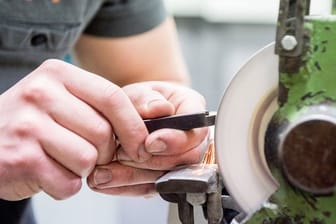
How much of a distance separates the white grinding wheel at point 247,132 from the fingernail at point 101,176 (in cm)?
12

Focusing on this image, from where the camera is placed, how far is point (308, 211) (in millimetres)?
475

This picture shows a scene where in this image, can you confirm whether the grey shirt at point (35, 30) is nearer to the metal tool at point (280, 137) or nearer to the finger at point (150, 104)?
the finger at point (150, 104)

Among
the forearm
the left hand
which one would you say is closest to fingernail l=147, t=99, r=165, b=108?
the left hand

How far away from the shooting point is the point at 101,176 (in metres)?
0.58

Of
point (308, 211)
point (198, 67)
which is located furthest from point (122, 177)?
point (198, 67)

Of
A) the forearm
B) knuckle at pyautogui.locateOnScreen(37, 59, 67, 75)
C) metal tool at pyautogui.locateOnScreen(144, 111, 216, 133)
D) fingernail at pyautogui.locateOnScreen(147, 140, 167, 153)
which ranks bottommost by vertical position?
the forearm

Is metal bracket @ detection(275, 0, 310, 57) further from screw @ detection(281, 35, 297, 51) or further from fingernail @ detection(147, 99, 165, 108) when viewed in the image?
fingernail @ detection(147, 99, 165, 108)

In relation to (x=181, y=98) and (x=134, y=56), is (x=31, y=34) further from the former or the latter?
(x=181, y=98)

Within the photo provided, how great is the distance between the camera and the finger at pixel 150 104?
A: 1.90ft

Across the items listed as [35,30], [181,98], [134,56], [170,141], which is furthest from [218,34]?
[170,141]

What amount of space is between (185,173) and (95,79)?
0.35ft

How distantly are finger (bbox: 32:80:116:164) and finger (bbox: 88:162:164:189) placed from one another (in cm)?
3

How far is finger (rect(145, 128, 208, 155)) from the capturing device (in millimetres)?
559

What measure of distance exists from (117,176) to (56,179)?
60mm
